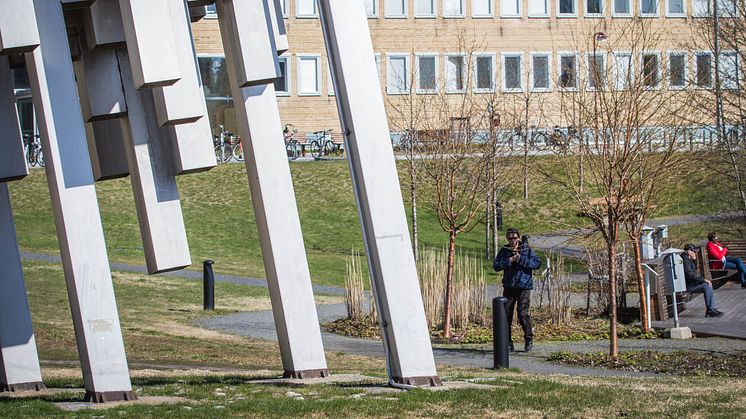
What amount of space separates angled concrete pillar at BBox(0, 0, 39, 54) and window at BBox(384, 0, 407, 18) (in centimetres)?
5089

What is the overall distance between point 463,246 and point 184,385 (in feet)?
93.5

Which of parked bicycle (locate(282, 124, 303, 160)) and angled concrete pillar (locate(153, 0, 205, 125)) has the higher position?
angled concrete pillar (locate(153, 0, 205, 125))

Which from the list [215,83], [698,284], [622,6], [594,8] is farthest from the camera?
[622,6]

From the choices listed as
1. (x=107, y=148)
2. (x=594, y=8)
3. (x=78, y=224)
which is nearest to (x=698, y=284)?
(x=594, y=8)

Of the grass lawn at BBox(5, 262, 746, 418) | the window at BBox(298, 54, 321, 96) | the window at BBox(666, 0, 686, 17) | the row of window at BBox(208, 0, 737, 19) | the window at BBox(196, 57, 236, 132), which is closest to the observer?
the grass lawn at BBox(5, 262, 746, 418)

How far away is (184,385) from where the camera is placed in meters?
11.6

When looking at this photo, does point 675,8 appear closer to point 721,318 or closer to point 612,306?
point 721,318

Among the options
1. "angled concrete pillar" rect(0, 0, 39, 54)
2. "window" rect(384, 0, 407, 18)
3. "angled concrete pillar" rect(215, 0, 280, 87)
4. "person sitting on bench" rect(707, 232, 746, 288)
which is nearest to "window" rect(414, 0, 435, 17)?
"window" rect(384, 0, 407, 18)

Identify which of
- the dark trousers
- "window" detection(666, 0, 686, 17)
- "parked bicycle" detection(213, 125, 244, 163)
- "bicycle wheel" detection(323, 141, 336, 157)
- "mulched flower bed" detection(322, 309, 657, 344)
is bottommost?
"mulched flower bed" detection(322, 309, 657, 344)

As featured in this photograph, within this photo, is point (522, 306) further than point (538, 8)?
No

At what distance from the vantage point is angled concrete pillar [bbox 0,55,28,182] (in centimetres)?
1174

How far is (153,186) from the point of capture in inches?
427

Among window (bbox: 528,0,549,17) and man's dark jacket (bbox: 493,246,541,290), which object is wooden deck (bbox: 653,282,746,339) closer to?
man's dark jacket (bbox: 493,246,541,290)

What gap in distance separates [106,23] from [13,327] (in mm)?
3051
